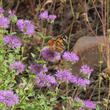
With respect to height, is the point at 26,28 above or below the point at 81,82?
above

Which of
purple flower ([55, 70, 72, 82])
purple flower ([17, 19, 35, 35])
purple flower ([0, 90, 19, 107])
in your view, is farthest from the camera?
purple flower ([17, 19, 35, 35])

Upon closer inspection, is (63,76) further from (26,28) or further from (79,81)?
(26,28)

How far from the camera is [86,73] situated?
2439 mm

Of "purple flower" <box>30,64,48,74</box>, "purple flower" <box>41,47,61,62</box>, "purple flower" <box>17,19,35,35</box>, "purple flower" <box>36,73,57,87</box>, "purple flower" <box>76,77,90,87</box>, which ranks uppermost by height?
"purple flower" <box>17,19,35,35</box>

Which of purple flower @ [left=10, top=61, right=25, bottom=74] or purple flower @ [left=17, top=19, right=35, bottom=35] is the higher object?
purple flower @ [left=17, top=19, right=35, bottom=35]

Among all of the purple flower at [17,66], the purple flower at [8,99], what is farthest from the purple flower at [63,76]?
the purple flower at [8,99]

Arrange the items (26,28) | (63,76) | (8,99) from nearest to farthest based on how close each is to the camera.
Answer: (8,99) < (63,76) < (26,28)

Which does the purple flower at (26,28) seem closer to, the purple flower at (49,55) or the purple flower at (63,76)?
the purple flower at (49,55)

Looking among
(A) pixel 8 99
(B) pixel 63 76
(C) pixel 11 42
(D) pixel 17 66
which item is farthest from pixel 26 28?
(A) pixel 8 99

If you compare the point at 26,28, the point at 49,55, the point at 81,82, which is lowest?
the point at 81,82

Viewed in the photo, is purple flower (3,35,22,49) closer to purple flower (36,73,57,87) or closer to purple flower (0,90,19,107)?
purple flower (36,73,57,87)

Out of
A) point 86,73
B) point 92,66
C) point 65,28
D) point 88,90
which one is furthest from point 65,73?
point 65,28

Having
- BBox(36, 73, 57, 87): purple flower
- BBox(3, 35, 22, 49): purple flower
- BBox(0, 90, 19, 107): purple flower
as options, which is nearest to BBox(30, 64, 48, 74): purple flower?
BBox(36, 73, 57, 87): purple flower

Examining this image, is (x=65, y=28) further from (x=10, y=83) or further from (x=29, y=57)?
(x=10, y=83)
